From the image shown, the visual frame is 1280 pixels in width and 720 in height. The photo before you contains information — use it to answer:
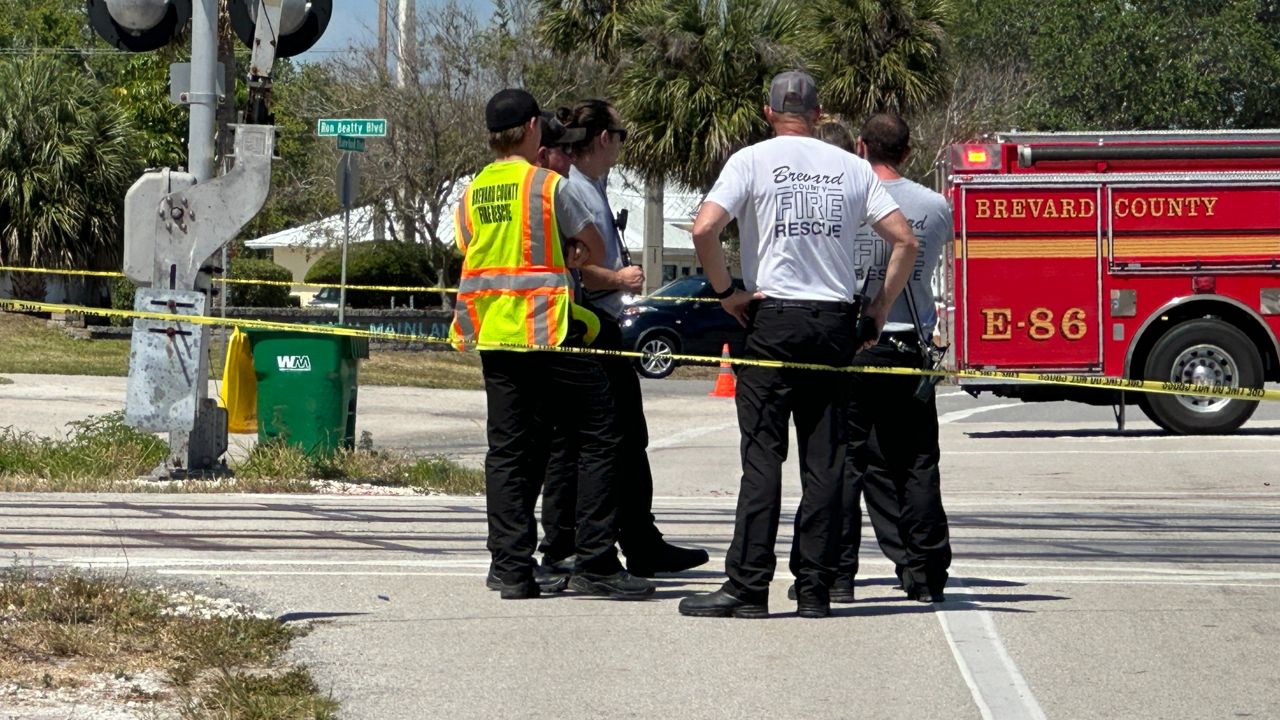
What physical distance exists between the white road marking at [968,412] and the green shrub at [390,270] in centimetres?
1578

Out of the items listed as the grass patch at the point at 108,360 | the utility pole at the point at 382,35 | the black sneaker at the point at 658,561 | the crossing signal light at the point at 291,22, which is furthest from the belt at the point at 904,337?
the utility pole at the point at 382,35

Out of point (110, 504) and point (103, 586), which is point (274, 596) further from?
point (110, 504)

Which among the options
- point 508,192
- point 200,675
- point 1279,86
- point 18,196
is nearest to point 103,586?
point 200,675

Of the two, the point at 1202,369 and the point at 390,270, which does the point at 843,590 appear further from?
the point at 390,270

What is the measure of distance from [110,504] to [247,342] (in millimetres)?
1947

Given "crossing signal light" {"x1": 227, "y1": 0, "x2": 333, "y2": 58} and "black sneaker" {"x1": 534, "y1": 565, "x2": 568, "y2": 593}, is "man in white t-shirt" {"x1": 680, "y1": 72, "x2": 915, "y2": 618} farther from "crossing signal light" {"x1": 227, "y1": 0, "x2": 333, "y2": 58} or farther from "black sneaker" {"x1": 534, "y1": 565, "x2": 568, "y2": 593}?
"crossing signal light" {"x1": 227, "y1": 0, "x2": 333, "y2": 58}

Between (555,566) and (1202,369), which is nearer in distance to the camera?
(555,566)

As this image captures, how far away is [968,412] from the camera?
19750 millimetres

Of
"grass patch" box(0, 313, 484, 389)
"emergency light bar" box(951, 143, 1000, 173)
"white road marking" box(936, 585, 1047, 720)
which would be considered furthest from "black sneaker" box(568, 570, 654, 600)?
"grass patch" box(0, 313, 484, 389)

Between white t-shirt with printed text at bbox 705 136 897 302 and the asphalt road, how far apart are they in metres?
1.22

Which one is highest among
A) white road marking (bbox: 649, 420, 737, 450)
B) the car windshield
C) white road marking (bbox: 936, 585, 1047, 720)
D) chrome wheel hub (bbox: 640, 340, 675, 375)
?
the car windshield

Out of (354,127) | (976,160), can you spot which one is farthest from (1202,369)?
(354,127)

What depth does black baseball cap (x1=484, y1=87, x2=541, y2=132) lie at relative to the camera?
22.4 feet

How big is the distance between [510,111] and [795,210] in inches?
46.9
